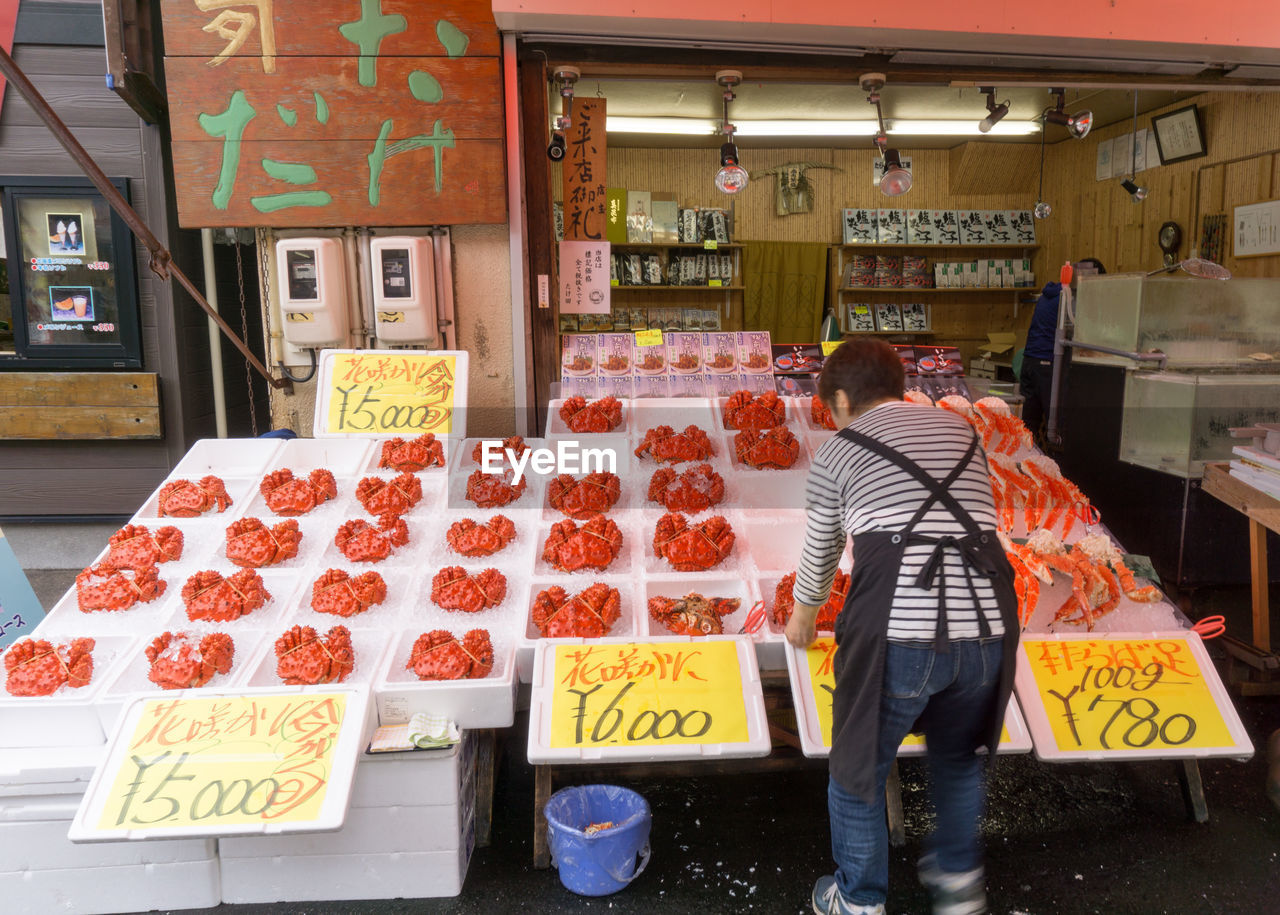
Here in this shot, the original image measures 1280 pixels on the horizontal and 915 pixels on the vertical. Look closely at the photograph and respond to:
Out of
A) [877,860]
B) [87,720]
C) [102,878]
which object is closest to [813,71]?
[877,860]

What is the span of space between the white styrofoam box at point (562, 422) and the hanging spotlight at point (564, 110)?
143 cm

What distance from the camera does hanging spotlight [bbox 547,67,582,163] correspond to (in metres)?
4.07

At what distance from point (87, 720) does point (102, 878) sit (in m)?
0.44

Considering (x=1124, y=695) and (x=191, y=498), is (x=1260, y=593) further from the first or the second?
(x=191, y=498)

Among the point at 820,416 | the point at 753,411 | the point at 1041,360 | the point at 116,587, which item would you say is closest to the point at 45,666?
the point at 116,587

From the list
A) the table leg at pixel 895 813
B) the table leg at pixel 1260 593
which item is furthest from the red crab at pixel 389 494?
the table leg at pixel 1260 593

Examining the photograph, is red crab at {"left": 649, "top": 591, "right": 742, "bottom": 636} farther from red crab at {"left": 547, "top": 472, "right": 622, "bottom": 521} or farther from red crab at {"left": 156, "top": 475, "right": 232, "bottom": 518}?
red crab at {"left": 156, "top": 475, "right": 232, "bottom": 518}

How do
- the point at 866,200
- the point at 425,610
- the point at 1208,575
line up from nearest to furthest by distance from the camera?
the point at 425,610
the point at 1208,575
the point at 866,200

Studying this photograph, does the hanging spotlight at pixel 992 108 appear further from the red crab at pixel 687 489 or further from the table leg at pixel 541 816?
the table leg at pixel 541 816

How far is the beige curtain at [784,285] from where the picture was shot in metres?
8.73

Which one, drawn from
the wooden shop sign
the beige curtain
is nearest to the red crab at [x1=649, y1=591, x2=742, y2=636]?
the wooden shop sign

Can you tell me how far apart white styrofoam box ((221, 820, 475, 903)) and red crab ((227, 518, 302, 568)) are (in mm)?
942

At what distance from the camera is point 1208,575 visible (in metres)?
4.57

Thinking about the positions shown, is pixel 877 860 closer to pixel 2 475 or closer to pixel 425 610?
pixel 425 610
